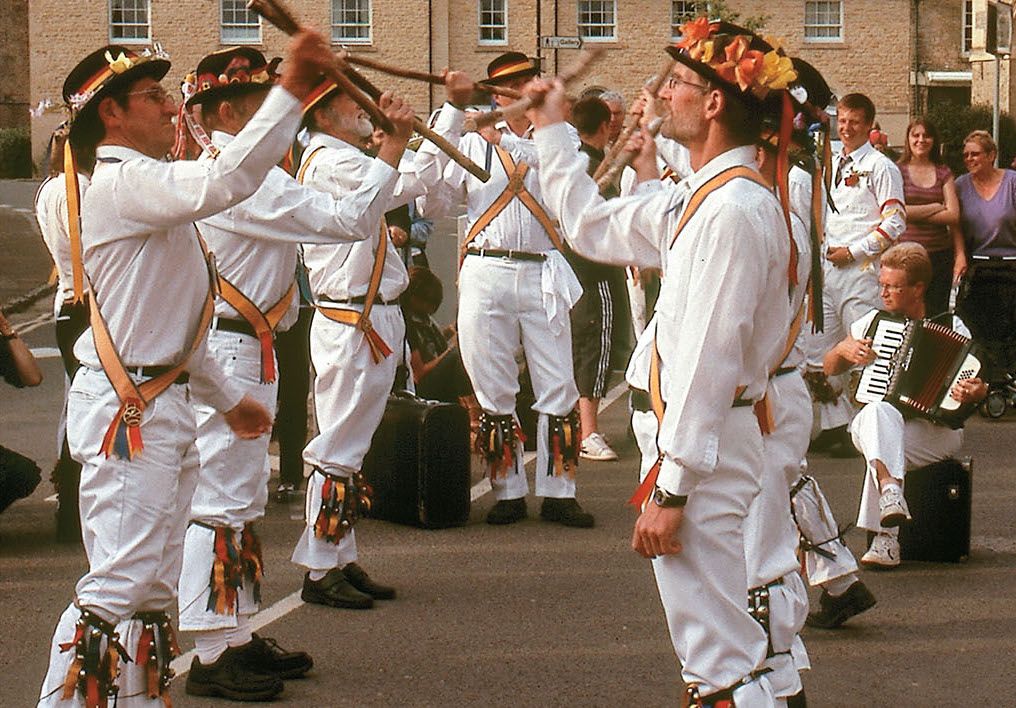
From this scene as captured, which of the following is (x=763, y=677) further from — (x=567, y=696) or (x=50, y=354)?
(x=50, y=354)

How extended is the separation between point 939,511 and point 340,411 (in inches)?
114

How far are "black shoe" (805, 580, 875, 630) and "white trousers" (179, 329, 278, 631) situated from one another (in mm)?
2292

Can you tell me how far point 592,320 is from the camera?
11.8 m

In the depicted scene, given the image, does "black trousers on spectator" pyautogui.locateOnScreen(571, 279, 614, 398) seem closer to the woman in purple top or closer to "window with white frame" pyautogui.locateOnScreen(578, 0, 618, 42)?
the woman in purple top

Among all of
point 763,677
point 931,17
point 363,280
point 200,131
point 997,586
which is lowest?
point 997,586

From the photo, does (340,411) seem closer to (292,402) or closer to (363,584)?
(363,584)

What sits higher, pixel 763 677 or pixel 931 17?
pixel 931 17

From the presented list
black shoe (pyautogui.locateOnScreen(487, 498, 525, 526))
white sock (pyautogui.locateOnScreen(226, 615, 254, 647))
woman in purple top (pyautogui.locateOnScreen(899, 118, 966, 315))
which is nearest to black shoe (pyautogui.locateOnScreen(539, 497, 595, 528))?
black shoe (pyautogui.locateOnScreen(487, 498, 525, 526))

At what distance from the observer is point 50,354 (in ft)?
51.8

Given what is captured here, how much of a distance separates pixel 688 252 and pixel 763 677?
116 cm

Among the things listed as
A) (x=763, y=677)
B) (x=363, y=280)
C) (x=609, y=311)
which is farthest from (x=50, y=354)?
(x=763, y=677)

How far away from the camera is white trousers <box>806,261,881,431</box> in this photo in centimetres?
1099

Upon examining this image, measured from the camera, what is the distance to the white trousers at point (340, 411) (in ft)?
23.8

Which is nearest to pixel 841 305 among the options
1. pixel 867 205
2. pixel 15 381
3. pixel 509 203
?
pixel 867 205
